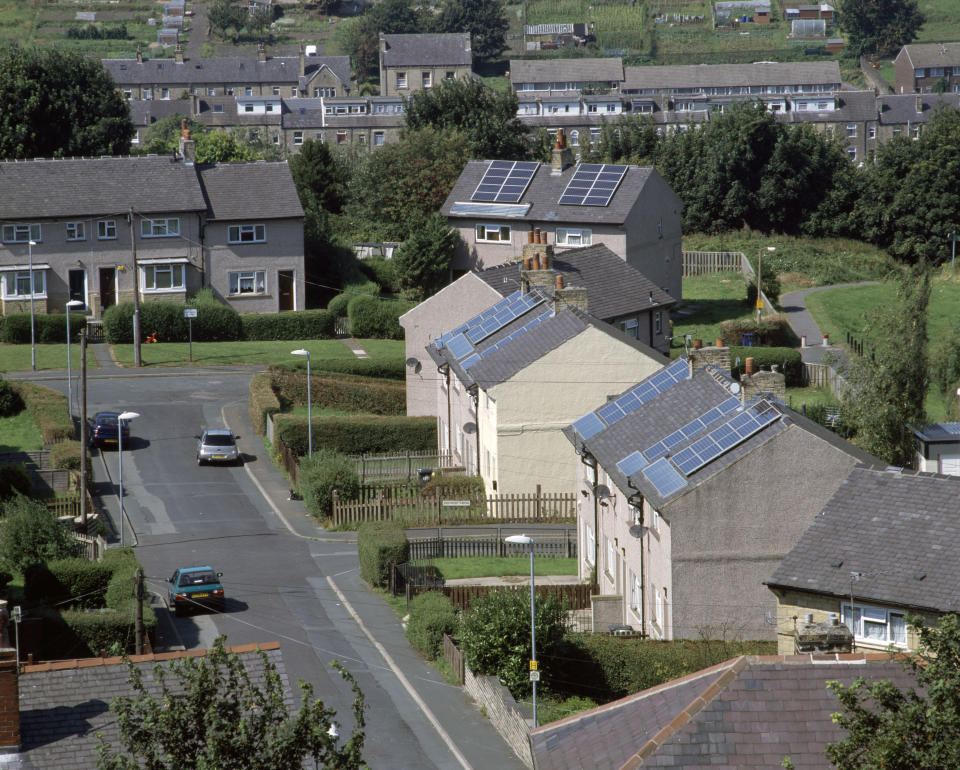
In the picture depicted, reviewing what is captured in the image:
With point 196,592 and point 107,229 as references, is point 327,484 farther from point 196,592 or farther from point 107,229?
point 107,229

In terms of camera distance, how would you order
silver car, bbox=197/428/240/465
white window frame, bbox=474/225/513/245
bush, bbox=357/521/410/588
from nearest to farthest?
bush, bbox=357/521/410/588, silver car, bbox=197/428/240/465, white window frame, bbox=474/225/513/245

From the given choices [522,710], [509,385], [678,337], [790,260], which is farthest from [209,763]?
[790,260]

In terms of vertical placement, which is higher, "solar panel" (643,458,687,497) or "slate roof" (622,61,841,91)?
"slate roof" (622,61,841,91)

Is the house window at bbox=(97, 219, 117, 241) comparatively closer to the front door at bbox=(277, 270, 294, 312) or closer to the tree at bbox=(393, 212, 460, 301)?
the front door at bbox=(277, 270, 294, 312)

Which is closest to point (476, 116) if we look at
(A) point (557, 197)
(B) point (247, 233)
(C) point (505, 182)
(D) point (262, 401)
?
(C) point (505, 182)

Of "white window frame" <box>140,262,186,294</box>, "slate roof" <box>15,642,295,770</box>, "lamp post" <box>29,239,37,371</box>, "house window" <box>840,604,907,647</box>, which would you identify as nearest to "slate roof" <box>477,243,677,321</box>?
"lamp post" <box>29,239,37,371</box>

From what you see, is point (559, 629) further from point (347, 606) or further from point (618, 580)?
point (347, 606)
